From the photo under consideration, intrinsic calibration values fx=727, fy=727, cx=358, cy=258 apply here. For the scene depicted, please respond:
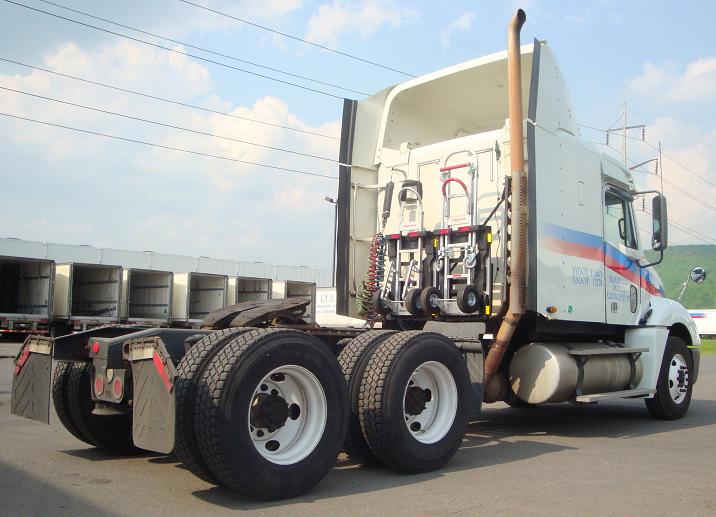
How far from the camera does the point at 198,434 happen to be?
4594 mm

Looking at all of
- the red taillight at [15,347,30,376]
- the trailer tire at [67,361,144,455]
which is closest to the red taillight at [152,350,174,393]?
the trailer tire at [67,361,144,455]

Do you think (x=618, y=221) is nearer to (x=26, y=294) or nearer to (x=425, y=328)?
(x=425, y=328)

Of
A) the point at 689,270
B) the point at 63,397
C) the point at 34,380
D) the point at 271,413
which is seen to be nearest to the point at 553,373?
the point at 271,413

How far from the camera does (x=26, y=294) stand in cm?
2428

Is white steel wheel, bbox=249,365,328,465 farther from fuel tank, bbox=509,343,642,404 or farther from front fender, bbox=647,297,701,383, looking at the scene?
front fender, bbox=647,297,701,383

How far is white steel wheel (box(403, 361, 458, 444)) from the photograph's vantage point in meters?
5.98

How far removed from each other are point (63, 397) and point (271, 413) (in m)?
2.48

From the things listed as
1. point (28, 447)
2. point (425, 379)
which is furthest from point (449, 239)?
point (28, 447)

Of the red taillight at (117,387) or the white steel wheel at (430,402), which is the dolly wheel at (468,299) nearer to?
the white steel wheel at (430,402)

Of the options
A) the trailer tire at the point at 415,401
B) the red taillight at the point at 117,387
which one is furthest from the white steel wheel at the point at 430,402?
Answer: the red taillight at the point at 117,387

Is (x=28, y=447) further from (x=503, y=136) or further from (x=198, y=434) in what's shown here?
(x=503, y=136)

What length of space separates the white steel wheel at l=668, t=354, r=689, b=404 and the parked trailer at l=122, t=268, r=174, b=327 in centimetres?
1885

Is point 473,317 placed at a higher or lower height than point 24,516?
higher

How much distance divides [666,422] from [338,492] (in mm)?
5999
